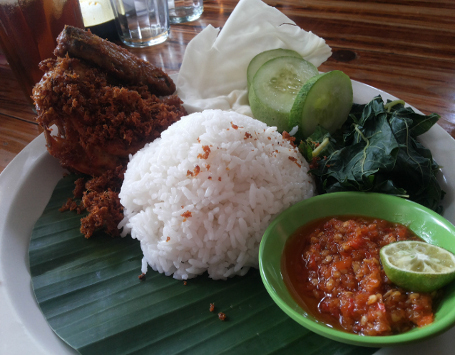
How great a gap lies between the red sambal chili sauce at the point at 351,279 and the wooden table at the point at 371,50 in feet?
5.02

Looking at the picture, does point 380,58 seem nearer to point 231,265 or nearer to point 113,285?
point 231,265

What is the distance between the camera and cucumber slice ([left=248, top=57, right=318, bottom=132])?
2799 millimetres

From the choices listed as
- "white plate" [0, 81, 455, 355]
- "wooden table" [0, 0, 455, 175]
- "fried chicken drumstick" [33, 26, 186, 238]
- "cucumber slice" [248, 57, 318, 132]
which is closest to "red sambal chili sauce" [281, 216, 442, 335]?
"white plate" [0, 81, 455, 355]

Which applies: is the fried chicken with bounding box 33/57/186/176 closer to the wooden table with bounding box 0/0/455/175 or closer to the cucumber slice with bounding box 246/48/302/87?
the wooden table with bounding box 0/0/455/175

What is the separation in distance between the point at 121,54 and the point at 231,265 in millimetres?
1782

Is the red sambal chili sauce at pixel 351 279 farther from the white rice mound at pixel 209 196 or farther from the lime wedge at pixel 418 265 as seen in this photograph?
the white rice mound at pixel 209 196

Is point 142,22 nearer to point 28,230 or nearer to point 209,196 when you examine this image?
point 28,230

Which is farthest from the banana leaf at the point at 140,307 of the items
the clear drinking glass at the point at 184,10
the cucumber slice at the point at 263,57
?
the clear drinking glass at the point at 184,10

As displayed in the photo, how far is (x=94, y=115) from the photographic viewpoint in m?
2.50

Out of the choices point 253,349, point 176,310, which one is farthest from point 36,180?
point 253,349

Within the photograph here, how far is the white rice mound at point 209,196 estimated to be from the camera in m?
2.03

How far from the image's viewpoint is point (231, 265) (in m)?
2.07

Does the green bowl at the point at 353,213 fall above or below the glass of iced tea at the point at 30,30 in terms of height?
below

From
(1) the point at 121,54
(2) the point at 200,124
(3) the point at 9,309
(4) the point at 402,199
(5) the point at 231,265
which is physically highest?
(1) the point at 121,54
